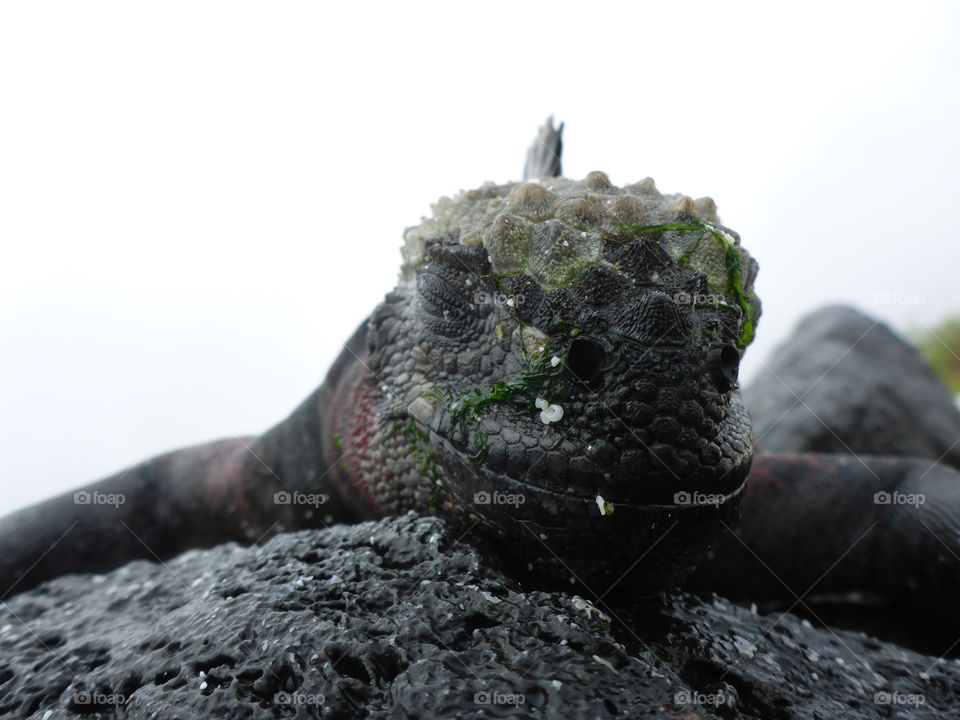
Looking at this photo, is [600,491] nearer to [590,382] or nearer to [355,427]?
[590,382]

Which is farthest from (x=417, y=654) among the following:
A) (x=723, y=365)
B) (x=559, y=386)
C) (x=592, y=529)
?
(x=723, y=365)

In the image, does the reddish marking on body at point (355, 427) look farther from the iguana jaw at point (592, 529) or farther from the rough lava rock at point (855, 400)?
the rough lava rock at point (855, 400)

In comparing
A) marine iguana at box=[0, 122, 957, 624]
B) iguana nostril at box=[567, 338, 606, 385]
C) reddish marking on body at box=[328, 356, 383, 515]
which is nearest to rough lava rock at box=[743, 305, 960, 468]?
marine iguana at box=[0, 122, 957, 624]

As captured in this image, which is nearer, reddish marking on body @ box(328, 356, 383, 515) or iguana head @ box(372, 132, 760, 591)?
iguana head @ box(372, 132, 760, 591)

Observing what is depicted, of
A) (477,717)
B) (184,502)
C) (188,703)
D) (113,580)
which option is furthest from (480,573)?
(184,502)

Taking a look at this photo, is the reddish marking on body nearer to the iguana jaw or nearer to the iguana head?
the iguana head
